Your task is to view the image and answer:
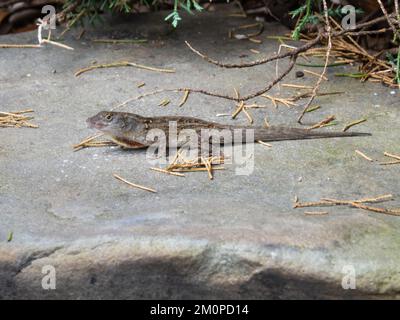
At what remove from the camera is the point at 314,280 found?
338 cm

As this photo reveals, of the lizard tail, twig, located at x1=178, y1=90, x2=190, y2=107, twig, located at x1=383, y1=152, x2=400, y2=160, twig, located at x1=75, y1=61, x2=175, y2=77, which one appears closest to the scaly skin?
the lizard tail

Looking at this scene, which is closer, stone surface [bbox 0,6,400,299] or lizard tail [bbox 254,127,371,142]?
stone surface [bbox 0,6,400,299]

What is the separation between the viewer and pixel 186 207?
3783mm

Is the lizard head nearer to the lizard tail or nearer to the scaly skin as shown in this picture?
the scaly skin

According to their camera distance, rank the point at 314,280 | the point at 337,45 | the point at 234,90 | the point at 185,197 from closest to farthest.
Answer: the point at 314,280, the point at 185,197, the point at 234,90, the point at 337,45

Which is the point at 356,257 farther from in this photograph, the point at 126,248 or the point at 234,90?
the point at 234,90

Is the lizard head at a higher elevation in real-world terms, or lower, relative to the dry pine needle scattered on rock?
higher

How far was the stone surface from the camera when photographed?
3.41m

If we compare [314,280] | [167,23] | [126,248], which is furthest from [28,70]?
[314,280]

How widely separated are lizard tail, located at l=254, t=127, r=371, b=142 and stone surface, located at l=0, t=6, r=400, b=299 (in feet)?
0.25

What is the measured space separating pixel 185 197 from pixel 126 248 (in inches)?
24.5

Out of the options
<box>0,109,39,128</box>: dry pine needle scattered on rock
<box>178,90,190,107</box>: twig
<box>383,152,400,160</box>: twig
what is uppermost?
<box>0,109,39,128</box>: dry pine needle scattered on rock

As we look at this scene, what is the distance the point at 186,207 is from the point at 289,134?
3.90 ft

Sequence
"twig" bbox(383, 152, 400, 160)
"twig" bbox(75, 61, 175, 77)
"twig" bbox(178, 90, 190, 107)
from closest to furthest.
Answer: "twig" bbox(383, 152, 400, 160) → "twig" bbox(178, 90, 190, 107) → "twig" bbox(75, 61, 175, 77)
